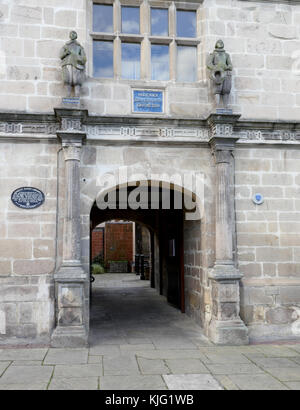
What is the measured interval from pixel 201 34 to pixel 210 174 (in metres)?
2.36

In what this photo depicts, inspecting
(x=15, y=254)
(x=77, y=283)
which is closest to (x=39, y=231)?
(x=15, y=254)

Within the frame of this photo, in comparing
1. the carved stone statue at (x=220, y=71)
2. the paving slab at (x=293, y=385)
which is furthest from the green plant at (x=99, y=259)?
the paving slab at (x=293, y=385)

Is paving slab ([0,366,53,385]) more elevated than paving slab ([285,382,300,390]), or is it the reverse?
paving slab ([0,366,53,385])

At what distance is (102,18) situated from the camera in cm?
664

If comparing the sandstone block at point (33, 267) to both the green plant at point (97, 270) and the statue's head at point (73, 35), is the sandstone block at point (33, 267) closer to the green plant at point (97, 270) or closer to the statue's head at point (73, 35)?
the statue's head at point (73, 35)

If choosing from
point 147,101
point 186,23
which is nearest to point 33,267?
point 147,101

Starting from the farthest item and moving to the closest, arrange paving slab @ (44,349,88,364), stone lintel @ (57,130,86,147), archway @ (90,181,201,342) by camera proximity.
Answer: archway @ (90,181,201,342) → stone lintel @ (57,130,86,147) → paving slab @ (44,349,88,364)

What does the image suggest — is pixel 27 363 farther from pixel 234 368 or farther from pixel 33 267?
pixel 234 368

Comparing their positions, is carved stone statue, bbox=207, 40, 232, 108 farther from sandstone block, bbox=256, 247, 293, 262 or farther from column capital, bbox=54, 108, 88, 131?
sandstone block, bbox=256, 247, 293, 262

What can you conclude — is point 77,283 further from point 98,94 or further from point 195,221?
point 98,94

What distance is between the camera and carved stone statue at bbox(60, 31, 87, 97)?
19.6 feet

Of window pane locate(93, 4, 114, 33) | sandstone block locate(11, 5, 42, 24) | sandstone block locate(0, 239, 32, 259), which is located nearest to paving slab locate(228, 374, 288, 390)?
sandstone block locate(0, 239, 32, 259)

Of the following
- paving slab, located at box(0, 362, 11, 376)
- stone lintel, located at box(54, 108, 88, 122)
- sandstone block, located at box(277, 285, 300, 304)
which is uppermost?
stone lintel, located at box(54, 108, 88, 122)

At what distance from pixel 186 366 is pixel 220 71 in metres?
4.24
